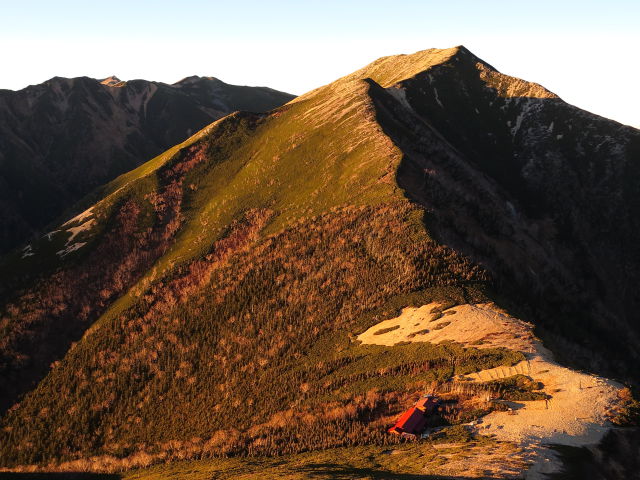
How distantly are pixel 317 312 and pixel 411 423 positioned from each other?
76.8 feet

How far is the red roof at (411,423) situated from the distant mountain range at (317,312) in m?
0.90

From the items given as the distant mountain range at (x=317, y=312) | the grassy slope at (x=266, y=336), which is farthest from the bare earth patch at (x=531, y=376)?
the grassy slope at (x=266, y=336)

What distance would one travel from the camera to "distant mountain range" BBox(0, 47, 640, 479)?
1233 inches

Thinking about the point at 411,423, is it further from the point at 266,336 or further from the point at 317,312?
the point at 266,336

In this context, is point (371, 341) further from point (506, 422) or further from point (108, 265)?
point (108, 265)

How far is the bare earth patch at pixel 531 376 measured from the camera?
2600cm

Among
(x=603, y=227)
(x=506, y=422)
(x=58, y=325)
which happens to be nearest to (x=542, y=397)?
(x=506, y=422)

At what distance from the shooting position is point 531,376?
3238cm

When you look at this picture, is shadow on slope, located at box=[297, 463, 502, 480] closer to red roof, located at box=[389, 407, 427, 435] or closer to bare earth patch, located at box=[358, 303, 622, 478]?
red roof, located at box=[389, 407, 427, 435]

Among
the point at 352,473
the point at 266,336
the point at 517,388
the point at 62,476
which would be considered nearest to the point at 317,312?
the point at 266,336

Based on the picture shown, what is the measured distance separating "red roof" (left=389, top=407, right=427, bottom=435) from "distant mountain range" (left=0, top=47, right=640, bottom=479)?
0.90 meters

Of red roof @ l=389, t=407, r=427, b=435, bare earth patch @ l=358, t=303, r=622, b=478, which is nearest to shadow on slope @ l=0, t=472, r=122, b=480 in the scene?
red roof @ l=389, t=407, r=427, b=435

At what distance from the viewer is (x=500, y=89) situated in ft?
496

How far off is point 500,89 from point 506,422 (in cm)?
14831
